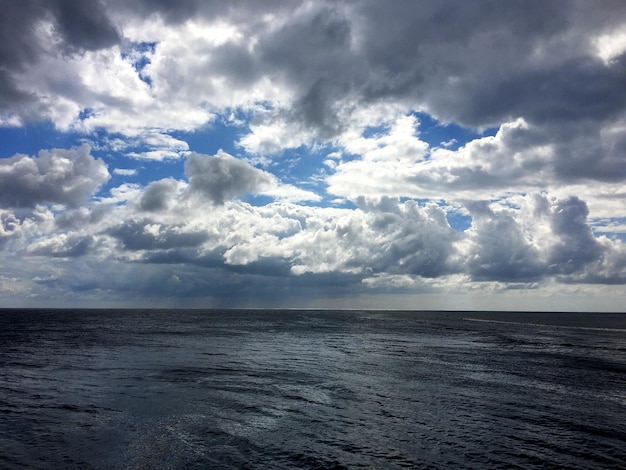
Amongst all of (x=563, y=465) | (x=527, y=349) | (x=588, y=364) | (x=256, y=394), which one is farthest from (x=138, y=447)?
(x=527, y=349)

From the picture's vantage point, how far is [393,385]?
120 ft

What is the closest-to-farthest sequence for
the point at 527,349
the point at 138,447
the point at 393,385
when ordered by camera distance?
the point at 138,447 < the point at 393,385 < the point at 527,349

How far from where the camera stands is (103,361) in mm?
49219

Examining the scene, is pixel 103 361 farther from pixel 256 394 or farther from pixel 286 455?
pixel 286 455

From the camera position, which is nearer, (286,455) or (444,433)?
(286,455)

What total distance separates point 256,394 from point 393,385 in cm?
1267

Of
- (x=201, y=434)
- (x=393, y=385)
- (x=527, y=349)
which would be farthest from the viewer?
(x=527, y=349)

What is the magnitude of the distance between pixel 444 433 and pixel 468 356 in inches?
1536

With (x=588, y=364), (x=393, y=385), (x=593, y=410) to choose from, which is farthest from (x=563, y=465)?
(x=588, y=364)

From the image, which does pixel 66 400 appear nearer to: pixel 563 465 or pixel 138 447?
pixel 138 447

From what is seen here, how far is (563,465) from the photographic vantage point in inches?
750

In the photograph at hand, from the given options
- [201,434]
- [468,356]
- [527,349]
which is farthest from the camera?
[527,349]

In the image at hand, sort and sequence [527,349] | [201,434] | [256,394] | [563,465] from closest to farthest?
[563,465], [201,434], [256,394], [527,349]

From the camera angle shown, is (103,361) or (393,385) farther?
(103,361)
